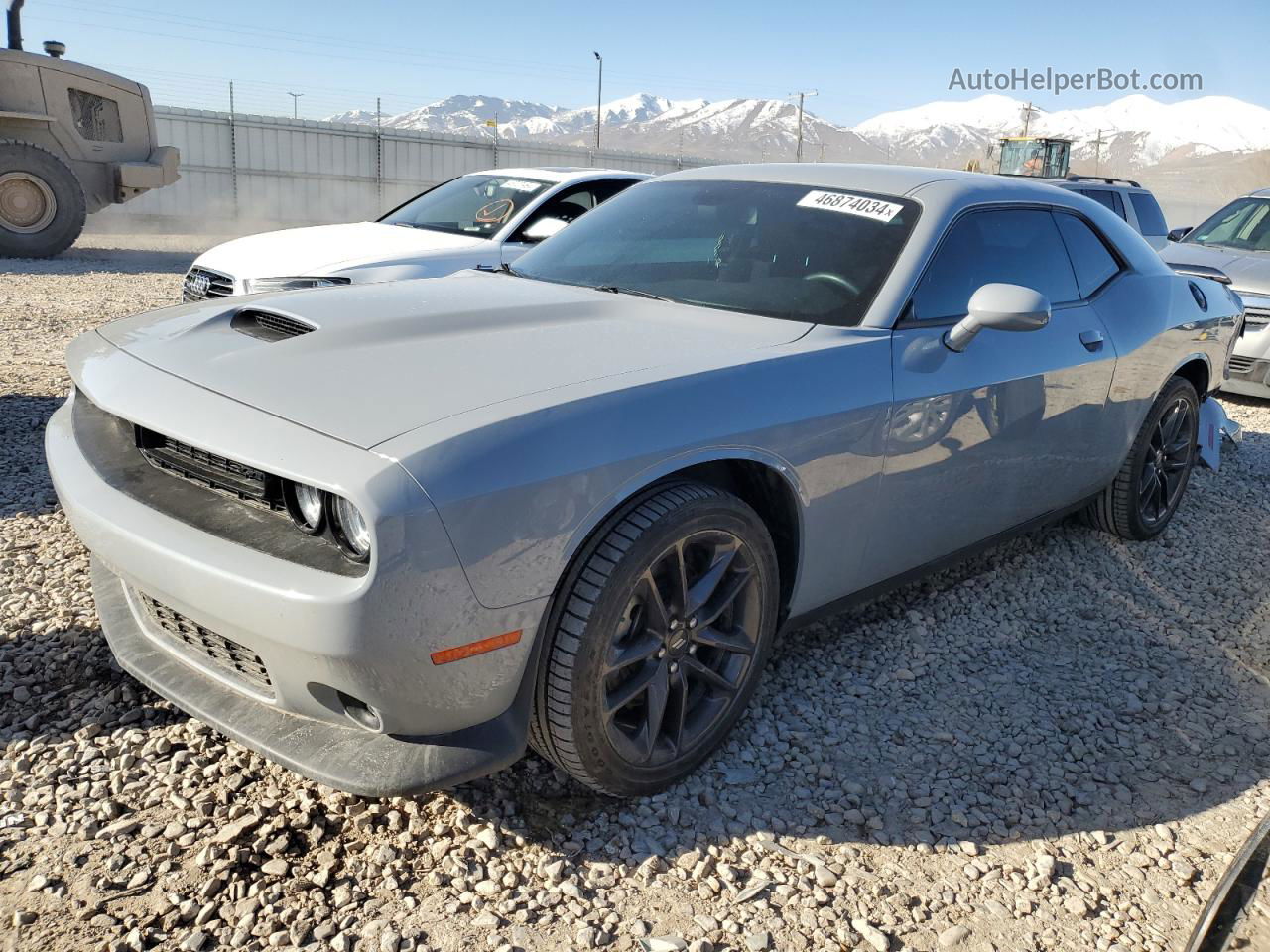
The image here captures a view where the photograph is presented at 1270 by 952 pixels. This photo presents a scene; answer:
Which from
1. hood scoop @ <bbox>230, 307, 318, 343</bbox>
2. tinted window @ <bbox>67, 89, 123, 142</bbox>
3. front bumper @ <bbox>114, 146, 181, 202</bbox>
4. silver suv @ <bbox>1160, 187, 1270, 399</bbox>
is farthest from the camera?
front bumper @ <bbox>114, 146, 181, 202</bbox>

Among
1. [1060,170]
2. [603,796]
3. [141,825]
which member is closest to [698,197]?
[603,796]

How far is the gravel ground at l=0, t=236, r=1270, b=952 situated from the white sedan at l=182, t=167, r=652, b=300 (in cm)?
301

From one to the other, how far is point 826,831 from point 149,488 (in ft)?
5.92

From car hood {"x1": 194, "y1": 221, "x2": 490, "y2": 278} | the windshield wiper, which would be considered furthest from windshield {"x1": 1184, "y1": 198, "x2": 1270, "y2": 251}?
the windshield wiper

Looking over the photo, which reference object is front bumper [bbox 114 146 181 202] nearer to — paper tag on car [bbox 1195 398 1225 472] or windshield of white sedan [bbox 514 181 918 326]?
windshield of white sedan [bbox 514 181 918 326]

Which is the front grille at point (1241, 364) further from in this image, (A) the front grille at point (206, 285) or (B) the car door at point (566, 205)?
(A) the front grille at point (206, 285)

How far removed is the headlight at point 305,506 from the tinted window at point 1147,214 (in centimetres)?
1188

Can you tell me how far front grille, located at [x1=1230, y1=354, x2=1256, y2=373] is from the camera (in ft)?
24.9

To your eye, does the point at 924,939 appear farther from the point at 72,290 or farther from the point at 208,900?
the point at 72,290

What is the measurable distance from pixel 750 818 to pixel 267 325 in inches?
70.7

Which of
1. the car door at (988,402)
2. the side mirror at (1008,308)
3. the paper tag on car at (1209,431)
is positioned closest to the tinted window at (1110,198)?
the paper tag on car at (1209,431)

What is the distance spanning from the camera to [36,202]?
40.7 ft

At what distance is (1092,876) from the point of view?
2.45m

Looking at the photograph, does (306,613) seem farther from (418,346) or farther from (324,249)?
(324,249)
